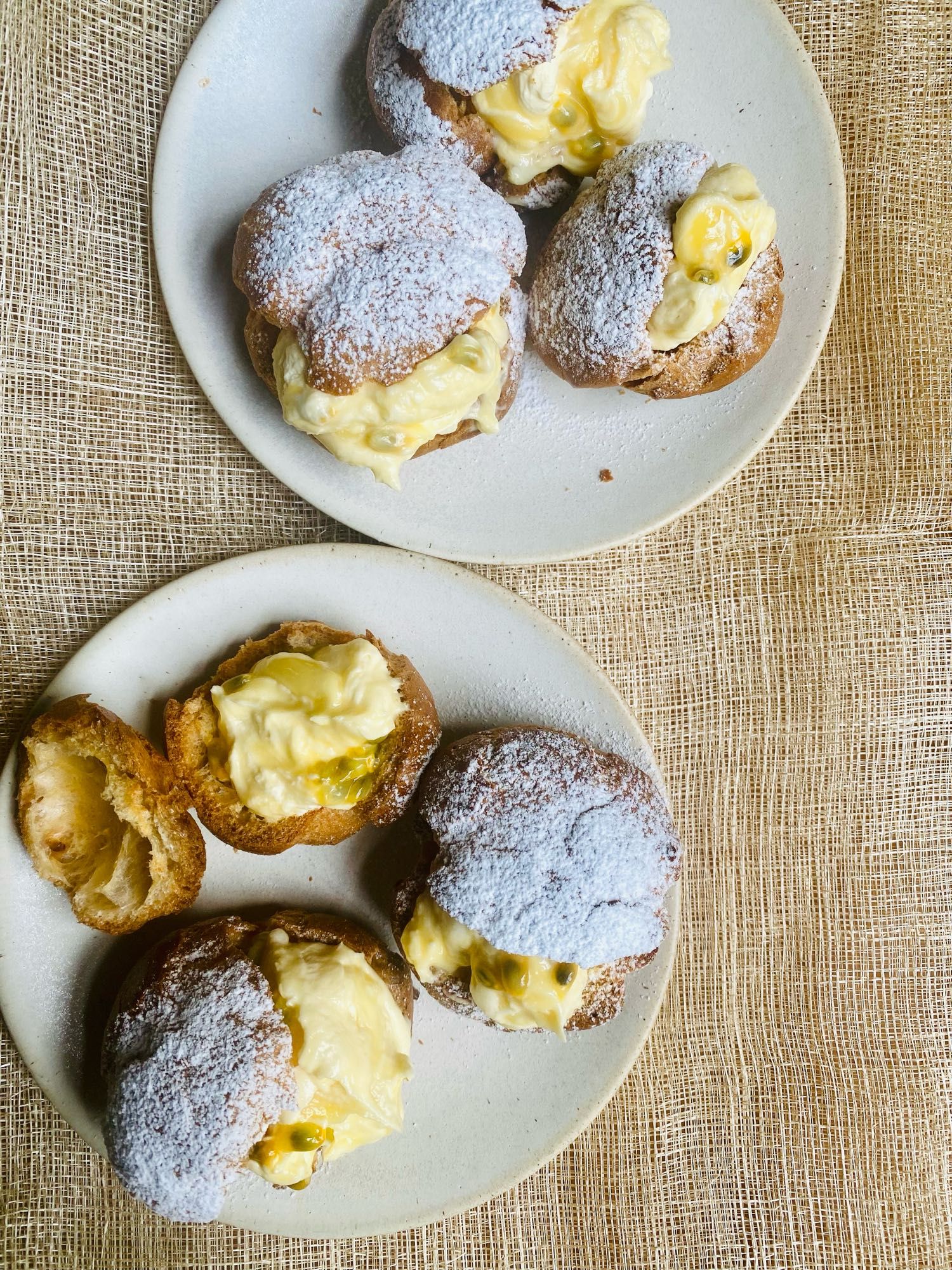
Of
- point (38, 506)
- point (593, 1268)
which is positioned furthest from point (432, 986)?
point (38, 506)

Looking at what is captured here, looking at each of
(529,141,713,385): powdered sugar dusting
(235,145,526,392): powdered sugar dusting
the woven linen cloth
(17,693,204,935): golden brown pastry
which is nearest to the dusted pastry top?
(17,693,204,935): golden brown pastry

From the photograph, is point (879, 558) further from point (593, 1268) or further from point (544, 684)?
point (593, 1268)

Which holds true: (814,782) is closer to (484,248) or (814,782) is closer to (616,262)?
(616,262)

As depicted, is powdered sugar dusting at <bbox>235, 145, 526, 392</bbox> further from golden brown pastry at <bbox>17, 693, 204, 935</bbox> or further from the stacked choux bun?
golden brown pastry at <bbox>17, 693, 204, 935</bbox>

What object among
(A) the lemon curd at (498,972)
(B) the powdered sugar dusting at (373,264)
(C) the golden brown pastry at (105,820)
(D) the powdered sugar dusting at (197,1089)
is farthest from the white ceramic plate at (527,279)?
(D) the powdered sugar dusting at (197,1089)

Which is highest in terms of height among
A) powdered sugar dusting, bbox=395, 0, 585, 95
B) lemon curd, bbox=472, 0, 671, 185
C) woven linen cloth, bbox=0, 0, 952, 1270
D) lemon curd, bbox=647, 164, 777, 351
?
powdered sugar dusting, bbox=395, 0, 585, 95

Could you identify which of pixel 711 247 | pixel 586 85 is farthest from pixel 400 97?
pixel 711 247

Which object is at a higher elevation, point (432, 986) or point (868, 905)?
point (432, 986)
